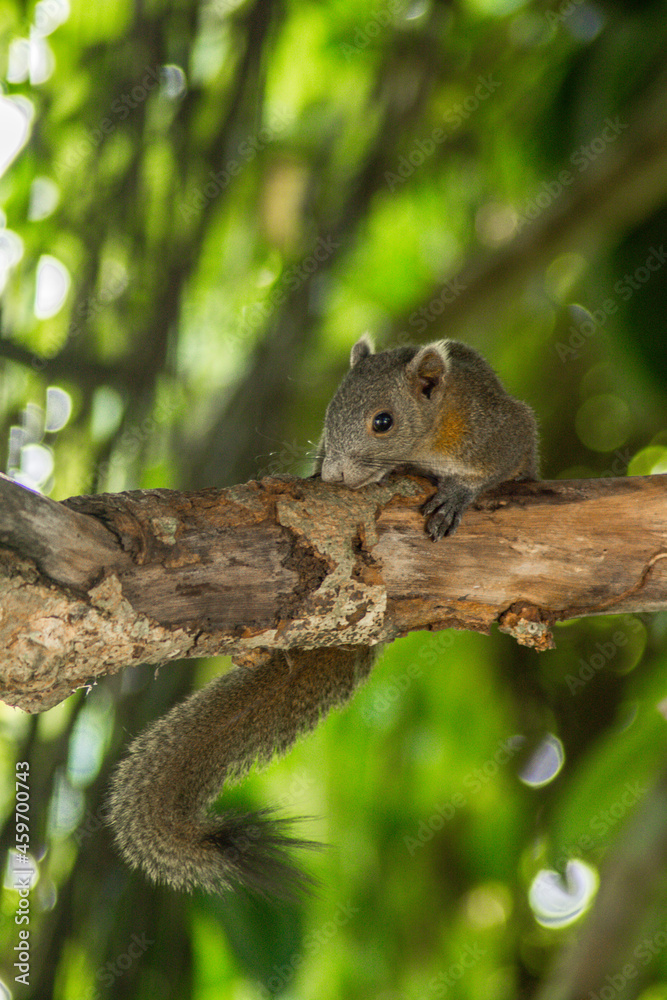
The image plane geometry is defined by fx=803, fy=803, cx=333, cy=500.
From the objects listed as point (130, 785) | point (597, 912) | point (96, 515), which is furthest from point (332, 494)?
point (597, 912)

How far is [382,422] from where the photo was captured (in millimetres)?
1727

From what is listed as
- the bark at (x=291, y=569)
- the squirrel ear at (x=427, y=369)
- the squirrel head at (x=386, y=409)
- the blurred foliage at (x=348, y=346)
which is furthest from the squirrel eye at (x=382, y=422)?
the blurred foliage at (x=348, y=346)

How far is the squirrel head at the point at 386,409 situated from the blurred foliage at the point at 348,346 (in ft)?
0.96

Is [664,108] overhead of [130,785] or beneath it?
overhead

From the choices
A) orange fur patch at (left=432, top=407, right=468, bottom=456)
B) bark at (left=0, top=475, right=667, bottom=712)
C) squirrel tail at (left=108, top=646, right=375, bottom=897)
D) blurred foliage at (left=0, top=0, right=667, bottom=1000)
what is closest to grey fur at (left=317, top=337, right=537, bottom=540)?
orange fur patch at (left=432, top=407, right=468, bottom=456)

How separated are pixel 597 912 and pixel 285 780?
3.17 feet

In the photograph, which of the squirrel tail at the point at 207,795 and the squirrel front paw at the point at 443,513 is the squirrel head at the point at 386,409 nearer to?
Result: the squirrel front paw at the point at 443,513

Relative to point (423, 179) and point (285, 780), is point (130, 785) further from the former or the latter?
point (423, 179)

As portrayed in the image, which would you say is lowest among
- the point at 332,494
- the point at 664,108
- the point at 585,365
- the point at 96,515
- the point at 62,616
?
the point at 62,616

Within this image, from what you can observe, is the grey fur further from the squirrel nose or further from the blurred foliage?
the blurred foliage

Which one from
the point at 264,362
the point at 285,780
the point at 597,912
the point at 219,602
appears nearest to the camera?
the point at 219,602

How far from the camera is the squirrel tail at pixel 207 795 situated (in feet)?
4.46

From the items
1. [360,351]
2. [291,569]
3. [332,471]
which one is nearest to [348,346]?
[360,351]

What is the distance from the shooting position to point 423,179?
2652mm
